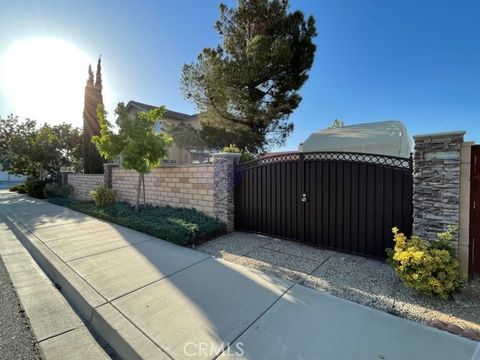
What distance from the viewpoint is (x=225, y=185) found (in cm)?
633

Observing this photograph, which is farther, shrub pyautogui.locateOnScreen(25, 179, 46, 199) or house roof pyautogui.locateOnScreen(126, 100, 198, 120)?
house roof pyautogui.locateOnScreen(126, 100, 198, 120)

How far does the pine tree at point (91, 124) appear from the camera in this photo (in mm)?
15922

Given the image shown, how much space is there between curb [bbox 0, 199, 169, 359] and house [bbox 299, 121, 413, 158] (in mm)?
7887

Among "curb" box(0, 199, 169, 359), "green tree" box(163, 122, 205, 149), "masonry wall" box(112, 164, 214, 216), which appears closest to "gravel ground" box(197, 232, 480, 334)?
"masonry wall" box(112, 164, 214, 216)

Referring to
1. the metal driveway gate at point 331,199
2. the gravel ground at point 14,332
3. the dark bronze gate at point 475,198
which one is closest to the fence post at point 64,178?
the gravel ground at point 14,332

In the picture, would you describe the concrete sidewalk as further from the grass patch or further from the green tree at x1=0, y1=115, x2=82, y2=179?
the green tree at x1=0, y1=115, x2=82, y2=179

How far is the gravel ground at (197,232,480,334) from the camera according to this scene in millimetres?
2748

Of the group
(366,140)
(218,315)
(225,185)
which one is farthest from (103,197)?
(366,140)

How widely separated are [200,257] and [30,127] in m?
26.5

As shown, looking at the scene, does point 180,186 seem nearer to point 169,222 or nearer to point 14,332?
point 169,222

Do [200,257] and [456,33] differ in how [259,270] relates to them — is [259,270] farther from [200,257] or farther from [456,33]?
[456,33]

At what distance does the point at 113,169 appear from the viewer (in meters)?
11.0

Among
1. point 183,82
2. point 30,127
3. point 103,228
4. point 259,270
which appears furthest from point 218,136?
point 30,127

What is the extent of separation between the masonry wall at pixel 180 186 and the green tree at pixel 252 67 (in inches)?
190
